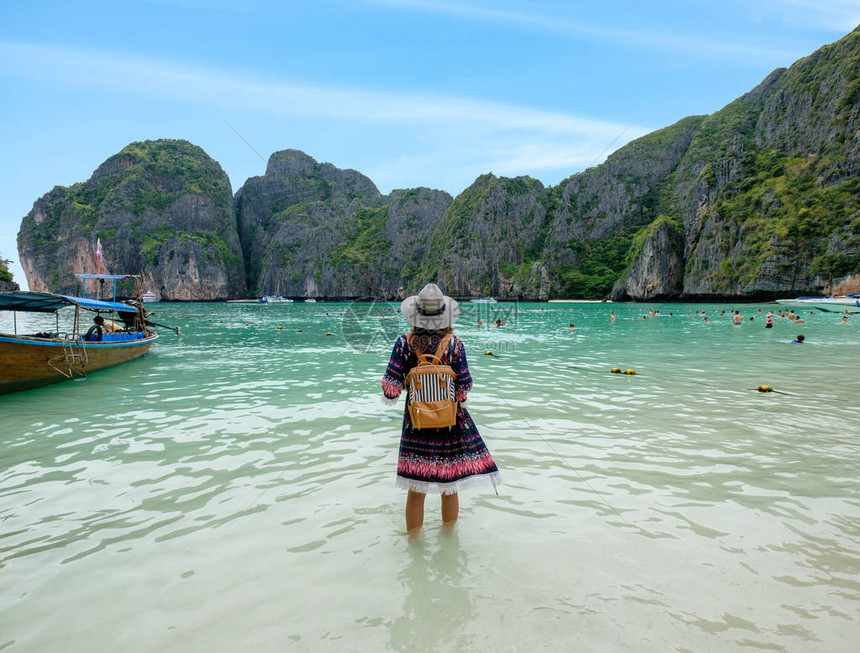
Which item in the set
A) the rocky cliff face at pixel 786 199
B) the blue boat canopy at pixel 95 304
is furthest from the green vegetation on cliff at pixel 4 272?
the rocky cliff face at pixel 786 199

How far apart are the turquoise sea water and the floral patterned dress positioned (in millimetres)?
742

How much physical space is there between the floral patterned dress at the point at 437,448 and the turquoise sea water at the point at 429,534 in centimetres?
74

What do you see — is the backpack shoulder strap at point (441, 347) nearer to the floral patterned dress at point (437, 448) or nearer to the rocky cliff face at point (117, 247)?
the floral patterned dress at point (437, 448)

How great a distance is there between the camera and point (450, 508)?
16.2ft

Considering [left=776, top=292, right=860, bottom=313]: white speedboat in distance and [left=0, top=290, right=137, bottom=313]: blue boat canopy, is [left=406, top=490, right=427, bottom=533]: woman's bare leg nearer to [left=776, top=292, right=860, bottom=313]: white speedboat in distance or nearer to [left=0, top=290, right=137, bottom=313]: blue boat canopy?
[left=0, top=290, right=137, bottom=313]: blue boat canopy

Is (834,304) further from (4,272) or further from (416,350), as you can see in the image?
(4,272)

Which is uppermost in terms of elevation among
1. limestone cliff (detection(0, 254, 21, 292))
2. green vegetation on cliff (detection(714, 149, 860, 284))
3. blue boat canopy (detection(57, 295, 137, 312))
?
green vegetation on cliff (detection(714, 149, 860, 284))

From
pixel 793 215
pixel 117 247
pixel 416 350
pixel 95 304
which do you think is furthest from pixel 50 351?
pixel 117 247

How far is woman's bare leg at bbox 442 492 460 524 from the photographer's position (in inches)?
193

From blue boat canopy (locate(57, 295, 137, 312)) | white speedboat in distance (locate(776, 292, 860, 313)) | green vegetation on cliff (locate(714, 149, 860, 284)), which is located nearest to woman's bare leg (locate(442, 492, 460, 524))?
blue boat canopy (locate(57, 295, 137, 312))

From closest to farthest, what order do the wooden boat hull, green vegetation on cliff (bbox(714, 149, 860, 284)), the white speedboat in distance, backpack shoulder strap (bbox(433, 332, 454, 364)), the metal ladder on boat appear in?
backpack shoulder strap (bbox(433, 332, 454, 364))
the wooden boat hull
the metal ladder on boat
the white speedboat in distance
green vegetation on cliff (bbox(714, 149, 860, 284))

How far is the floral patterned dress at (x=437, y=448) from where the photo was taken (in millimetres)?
4402

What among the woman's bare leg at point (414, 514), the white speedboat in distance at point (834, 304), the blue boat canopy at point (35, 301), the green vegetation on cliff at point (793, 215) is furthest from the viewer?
the green vegetation on cliff at point (793, 215)

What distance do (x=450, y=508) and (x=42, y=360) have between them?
16.1 meters
